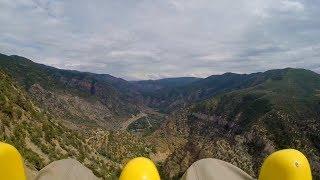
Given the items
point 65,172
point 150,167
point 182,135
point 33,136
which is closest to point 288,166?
point 150,167

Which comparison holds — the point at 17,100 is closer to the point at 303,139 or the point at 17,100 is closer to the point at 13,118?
the point at 13,118

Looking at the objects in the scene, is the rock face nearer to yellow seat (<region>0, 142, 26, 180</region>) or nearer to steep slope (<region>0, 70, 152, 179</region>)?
yellow seat (<region>0, 142, 26, 180</region>)

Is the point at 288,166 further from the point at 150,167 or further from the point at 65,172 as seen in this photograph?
the point at 65,172

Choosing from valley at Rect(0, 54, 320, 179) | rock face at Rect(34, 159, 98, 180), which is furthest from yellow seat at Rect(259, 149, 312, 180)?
valley at Rect(0, 54, 320, 179)

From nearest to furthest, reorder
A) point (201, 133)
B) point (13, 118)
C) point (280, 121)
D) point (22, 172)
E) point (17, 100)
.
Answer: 1. point (22, 172)
2. point (13, 118)
3. point (17, 100)
4. point (280, 121)
5. point (201, 133)

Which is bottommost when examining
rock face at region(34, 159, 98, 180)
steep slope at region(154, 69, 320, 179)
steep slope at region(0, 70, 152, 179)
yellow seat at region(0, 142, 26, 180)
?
steep slope at region(154, 69, 320, 179)

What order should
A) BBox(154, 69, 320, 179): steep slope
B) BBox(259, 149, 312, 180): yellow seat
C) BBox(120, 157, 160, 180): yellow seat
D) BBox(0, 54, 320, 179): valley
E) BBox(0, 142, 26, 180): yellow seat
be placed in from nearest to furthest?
1. BBox(0, 142, 26, 180): yellow seat
2. BBox(120, 157, 160, 180): yellow seat
3. BBox(259, 149, 312, 180): yellow seat
4. BBox(0, 54, 320, 179): valley
5. BBox(154, 69, 320, 179): steep slope

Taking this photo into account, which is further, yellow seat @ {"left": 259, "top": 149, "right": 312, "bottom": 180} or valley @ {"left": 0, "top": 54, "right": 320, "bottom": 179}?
valley @ {"left": 0, "top": 54, "right": 320, "bottom": 179}

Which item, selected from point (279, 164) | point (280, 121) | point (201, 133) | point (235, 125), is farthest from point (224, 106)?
point (279, 164)
